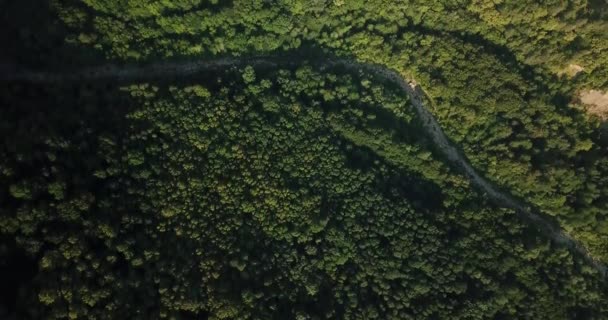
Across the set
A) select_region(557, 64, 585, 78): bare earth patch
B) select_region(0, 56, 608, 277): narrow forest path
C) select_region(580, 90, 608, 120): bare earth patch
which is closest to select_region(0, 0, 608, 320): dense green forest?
select_region(557, 64, 585, 78): bare earth patch

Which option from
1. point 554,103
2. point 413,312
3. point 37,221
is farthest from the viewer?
point 554,103

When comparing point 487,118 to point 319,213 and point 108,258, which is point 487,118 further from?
point 108,258

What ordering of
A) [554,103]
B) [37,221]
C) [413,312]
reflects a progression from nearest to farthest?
[37,221], [413,312], [554,103]

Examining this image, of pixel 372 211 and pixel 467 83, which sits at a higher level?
pixel 467 83

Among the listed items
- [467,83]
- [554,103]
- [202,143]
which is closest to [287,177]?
[202,143]

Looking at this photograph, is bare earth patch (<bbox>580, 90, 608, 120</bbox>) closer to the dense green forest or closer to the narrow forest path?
the dense green forest

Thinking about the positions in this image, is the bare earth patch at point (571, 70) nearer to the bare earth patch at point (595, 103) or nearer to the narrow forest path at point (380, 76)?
the bare earth patch at point (595, 103)
